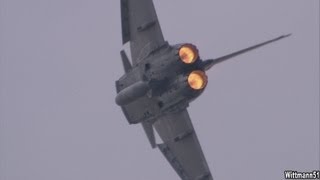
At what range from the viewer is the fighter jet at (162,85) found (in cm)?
5203

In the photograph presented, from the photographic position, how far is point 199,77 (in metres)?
51.8

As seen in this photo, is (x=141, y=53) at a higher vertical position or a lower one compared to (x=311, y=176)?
higher

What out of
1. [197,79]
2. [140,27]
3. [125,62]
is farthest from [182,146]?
[140,27]

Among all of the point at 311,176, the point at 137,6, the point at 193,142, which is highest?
the point at 137,6

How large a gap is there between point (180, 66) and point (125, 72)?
21.7 ft

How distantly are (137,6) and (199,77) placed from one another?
9395 millimetres

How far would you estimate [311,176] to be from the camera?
186 ft

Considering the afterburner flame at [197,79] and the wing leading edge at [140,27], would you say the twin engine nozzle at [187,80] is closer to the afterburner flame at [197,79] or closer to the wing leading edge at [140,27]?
the afterburner flame at [197,79]

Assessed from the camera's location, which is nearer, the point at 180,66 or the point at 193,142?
the point at 180,66

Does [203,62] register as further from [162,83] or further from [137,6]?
[137,6]

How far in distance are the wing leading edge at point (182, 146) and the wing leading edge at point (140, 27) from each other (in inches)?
233

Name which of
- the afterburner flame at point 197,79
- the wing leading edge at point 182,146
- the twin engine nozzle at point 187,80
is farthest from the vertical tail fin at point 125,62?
the afterburner flame at point 197,79

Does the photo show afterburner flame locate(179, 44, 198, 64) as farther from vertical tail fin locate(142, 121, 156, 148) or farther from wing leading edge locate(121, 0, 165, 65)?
vertical tail fin locate(142, 121, 156, 148)

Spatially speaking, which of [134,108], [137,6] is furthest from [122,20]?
[134,108]
